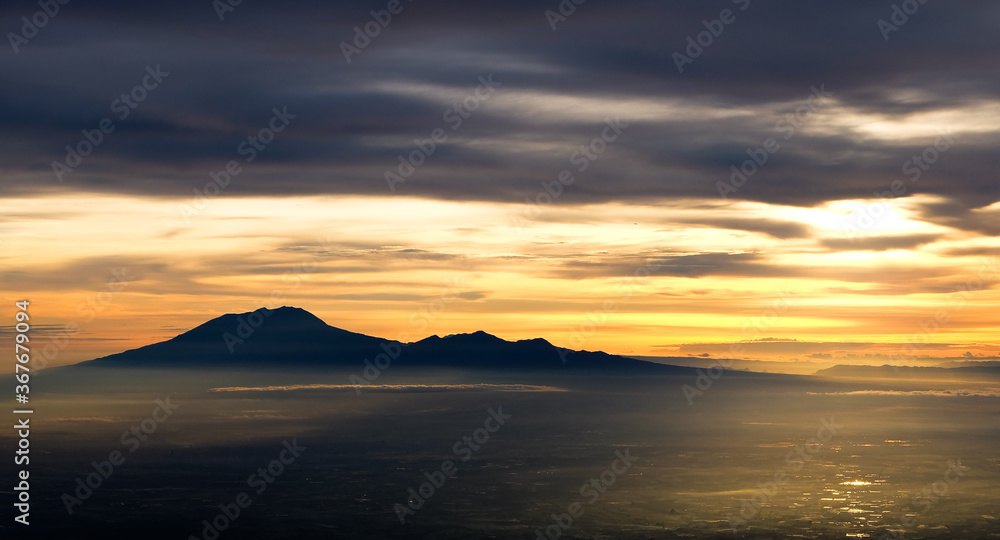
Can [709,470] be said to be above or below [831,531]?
above

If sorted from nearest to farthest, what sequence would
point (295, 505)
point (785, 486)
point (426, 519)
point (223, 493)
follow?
point (426, 519) → point (295, 505) → point (223, 493) → point (785, 486)

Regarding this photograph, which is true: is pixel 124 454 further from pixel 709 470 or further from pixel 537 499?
pixel 709 470

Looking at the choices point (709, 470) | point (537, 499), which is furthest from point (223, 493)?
point (709, 470)

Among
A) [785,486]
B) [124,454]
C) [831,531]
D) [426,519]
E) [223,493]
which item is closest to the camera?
[831,531]

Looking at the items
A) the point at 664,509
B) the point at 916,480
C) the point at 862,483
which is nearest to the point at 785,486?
the point at 862,483

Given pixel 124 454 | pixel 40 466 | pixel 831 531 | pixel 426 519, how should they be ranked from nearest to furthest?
pixel 831 531, pixel 426 519, pixel 40 466, pixel 124 454

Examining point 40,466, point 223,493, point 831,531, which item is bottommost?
point 831,531

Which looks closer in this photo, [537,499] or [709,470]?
[537,499]

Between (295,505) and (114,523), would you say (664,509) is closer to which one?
(295,505)

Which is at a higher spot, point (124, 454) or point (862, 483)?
point (124, 454)
